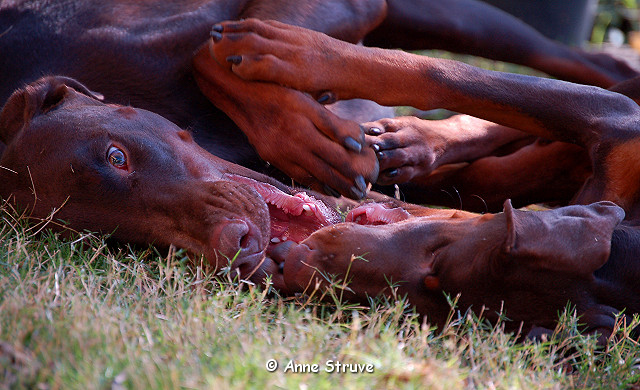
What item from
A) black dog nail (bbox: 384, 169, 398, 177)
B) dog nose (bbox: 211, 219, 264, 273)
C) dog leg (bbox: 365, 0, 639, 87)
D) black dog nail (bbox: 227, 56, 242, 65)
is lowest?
black dog nail (bbox: 384, 169, 398, 177)

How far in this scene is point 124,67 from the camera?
136 inches

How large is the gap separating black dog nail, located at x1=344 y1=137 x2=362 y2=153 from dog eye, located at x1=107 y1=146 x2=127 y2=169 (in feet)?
2.82

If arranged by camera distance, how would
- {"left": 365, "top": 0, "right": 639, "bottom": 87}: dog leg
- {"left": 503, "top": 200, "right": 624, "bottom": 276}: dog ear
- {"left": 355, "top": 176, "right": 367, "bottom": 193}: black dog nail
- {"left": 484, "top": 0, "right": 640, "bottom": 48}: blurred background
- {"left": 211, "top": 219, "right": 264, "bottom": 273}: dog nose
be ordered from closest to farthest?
{"left": 503, "top": 200, "right": 624, "bottom": 276}: dog ear
{"left": 211, "top": 219, "right": 264, "bottom": 273}: dog nose
{"left": 355, "top": 176, "right": 367, "bottom": 193}: black dog nail
{"left": 365, "top": 0, "right": 639, "bottom": 87}: dog leg
{"left": 484, "top": 0, "right": 640, "bottom": 48}: blurred background

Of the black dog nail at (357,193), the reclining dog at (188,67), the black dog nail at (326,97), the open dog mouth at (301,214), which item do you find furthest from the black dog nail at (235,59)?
the black dog nail at (357,193)

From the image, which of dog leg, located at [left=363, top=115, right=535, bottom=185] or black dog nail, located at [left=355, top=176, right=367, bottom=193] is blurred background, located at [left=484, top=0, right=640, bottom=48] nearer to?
dog leg, located at [left=363, top=115, right=535, bottom=185]

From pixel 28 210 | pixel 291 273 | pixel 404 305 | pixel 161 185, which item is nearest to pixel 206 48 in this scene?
pixel 161 185

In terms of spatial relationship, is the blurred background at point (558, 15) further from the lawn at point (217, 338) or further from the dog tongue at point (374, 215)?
the lawn at point (217, 338)

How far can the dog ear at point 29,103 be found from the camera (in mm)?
3006

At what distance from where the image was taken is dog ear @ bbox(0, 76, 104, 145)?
3.01 meters

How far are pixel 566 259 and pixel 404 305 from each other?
0.53 meters

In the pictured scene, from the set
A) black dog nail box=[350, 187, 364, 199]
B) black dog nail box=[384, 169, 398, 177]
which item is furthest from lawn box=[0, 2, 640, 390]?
black dog nail box=[384, 169, 398, 177]

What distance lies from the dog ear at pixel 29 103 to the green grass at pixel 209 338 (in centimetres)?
45

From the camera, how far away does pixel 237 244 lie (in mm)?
2549

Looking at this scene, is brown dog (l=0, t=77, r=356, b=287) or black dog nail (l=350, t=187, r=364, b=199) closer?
brown dog (l=0, t=77, r=356, b=287)
